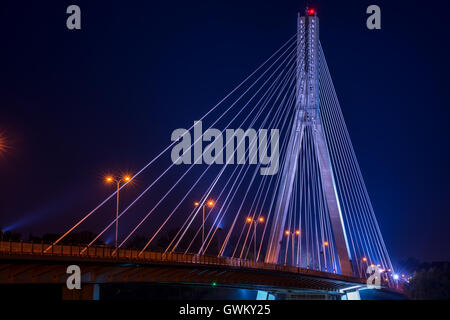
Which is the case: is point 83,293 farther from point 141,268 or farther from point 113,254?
point 141,268

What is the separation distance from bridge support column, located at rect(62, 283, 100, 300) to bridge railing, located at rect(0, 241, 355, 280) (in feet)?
5.34

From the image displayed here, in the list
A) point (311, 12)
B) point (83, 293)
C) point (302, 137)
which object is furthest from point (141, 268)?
point (311, 12)

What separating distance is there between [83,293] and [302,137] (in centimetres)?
2542

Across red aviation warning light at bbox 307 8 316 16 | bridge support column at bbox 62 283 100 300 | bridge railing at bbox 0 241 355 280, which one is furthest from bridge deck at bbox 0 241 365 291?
red aviation warning light at bbox 307 8 316 16

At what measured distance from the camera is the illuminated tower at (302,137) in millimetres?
49656

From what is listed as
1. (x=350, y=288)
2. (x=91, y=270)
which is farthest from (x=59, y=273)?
(x=350, y=288)

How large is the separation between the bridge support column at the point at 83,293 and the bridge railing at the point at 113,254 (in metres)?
1.63

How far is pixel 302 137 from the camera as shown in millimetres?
51594

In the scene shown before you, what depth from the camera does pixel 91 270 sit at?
3127cm

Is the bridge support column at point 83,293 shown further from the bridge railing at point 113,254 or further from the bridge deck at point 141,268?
the bridge railing at point 113,254

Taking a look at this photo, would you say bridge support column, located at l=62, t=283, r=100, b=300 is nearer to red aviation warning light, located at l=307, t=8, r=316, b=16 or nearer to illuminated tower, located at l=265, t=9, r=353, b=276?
illuminated tower, located at l=265, t=9, r=353, b=276

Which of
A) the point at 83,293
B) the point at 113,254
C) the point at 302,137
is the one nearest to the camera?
the point at 83,293
